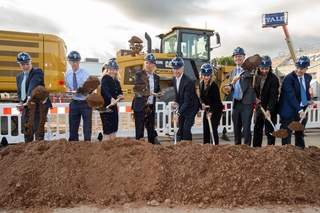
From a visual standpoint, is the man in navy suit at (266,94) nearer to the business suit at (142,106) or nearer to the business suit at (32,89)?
the business suit at (142,106)

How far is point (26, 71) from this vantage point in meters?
4.48

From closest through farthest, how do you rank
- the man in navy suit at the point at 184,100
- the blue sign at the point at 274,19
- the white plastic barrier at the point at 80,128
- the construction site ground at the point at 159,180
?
1. the construction site ground at the point at 159,180
2. the man in navy suit at the point at 184,100
3. the white plastic barrier at the point at 80,128
4. the blue sign at the point at 274,19

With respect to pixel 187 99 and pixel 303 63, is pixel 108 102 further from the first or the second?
pixel 303 63

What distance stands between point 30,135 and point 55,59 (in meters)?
2.58

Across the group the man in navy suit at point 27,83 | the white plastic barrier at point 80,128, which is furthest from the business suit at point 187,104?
the white plastic barrier at point 80,128

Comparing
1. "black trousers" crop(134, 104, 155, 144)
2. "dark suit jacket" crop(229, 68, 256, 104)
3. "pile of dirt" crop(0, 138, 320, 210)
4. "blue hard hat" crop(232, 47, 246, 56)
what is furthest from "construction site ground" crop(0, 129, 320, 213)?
"blue hard hat" crop(232, 47, 246, 56)

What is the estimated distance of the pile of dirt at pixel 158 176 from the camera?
9.30 ft

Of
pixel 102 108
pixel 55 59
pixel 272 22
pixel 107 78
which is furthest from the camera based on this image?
pixel 272 22

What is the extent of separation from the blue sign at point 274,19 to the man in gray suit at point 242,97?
14.4 m

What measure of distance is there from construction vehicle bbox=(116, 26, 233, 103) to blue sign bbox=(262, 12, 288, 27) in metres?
10.1

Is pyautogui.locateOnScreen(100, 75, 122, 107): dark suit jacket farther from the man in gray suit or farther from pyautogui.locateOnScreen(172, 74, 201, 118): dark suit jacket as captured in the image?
the man in gray suit

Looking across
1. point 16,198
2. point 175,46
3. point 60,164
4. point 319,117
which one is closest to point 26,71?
point 60,164

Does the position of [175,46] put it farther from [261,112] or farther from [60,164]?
[60,164]

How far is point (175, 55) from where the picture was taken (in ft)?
28.9
